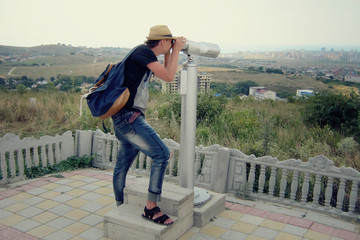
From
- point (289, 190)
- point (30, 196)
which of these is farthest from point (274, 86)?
point (30, 196)

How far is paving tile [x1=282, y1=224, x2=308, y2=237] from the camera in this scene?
141 inches

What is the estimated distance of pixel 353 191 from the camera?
4.02 metres

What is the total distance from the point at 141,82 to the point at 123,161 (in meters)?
0.98

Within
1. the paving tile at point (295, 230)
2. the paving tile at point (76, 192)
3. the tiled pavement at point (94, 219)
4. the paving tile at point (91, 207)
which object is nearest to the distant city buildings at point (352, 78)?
the tiled pavement at point (94, 219)

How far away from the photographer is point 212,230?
11.9 ft

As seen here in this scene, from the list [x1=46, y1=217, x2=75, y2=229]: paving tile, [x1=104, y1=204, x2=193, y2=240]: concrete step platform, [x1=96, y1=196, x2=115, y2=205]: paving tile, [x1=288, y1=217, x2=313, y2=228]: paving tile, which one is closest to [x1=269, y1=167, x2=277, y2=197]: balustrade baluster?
[x1=288, y1=217, x2=313, y2=228]: paving tile

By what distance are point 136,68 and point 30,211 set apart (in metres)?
2.35

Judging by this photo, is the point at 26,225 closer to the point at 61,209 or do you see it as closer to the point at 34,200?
the point at 61,209

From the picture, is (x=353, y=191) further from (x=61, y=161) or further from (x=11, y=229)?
(x=61, y=161)

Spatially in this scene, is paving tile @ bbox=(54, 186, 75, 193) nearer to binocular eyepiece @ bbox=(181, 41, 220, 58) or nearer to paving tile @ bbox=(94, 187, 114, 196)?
paving tile @ bbox=(94, 187, 114, 196)

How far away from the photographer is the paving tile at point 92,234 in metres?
3.41

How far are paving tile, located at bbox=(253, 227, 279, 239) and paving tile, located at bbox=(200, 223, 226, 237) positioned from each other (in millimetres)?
369

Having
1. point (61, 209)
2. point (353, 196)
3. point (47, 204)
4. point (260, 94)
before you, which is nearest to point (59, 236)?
point (61, 209)

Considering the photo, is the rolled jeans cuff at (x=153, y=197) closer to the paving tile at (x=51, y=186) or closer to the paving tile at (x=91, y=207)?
the paving tile at (x=91, y=207)
